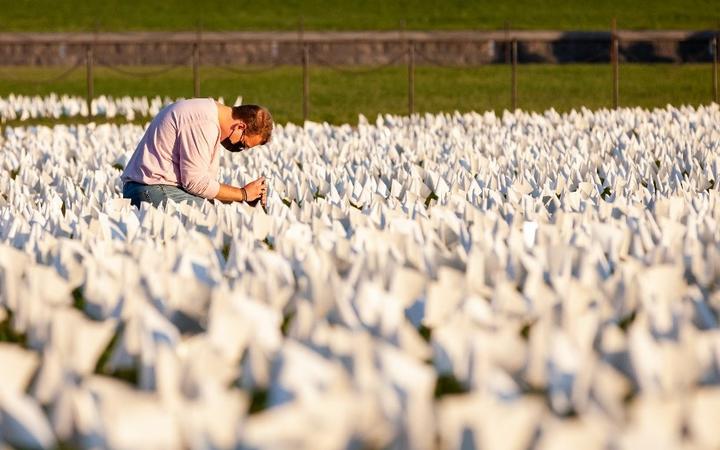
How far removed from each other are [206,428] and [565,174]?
24.4ft

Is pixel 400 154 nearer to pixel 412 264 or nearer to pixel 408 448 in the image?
pixel 412 264

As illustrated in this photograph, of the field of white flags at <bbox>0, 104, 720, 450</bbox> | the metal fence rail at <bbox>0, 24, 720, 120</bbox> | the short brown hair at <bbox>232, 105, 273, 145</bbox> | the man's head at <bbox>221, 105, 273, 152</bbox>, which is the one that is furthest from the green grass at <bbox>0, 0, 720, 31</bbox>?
the field of white flags at <bbox>0, 104, 720, 450</bbox>

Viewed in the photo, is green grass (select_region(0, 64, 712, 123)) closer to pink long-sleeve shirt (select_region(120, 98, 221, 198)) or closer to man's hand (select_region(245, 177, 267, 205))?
pink long-sleeve shirt (select_region(120, 98, 221, 198))

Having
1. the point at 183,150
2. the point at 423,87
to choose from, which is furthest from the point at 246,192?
the point at 423,87

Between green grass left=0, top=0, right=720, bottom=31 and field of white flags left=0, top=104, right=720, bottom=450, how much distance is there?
170 ft

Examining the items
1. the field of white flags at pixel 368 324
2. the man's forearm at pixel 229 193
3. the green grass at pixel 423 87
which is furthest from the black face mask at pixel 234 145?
the green grass at pixel 423 87

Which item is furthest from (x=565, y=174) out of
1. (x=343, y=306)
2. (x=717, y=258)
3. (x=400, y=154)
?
(x=343, y=306)

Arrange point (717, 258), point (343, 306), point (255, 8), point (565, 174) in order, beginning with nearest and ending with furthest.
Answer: point (343, 306) → point (717, 258) → point (565, 174) → point (255, 8)

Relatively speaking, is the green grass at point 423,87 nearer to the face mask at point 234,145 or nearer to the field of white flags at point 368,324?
the face mask at point 234,145

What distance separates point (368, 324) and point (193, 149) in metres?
4.53

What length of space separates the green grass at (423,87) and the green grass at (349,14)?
15148 millimetres

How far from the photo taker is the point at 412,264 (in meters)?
6.16

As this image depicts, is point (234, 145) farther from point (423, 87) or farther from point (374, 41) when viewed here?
point (423, 87)

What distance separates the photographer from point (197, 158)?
29.9 ft
